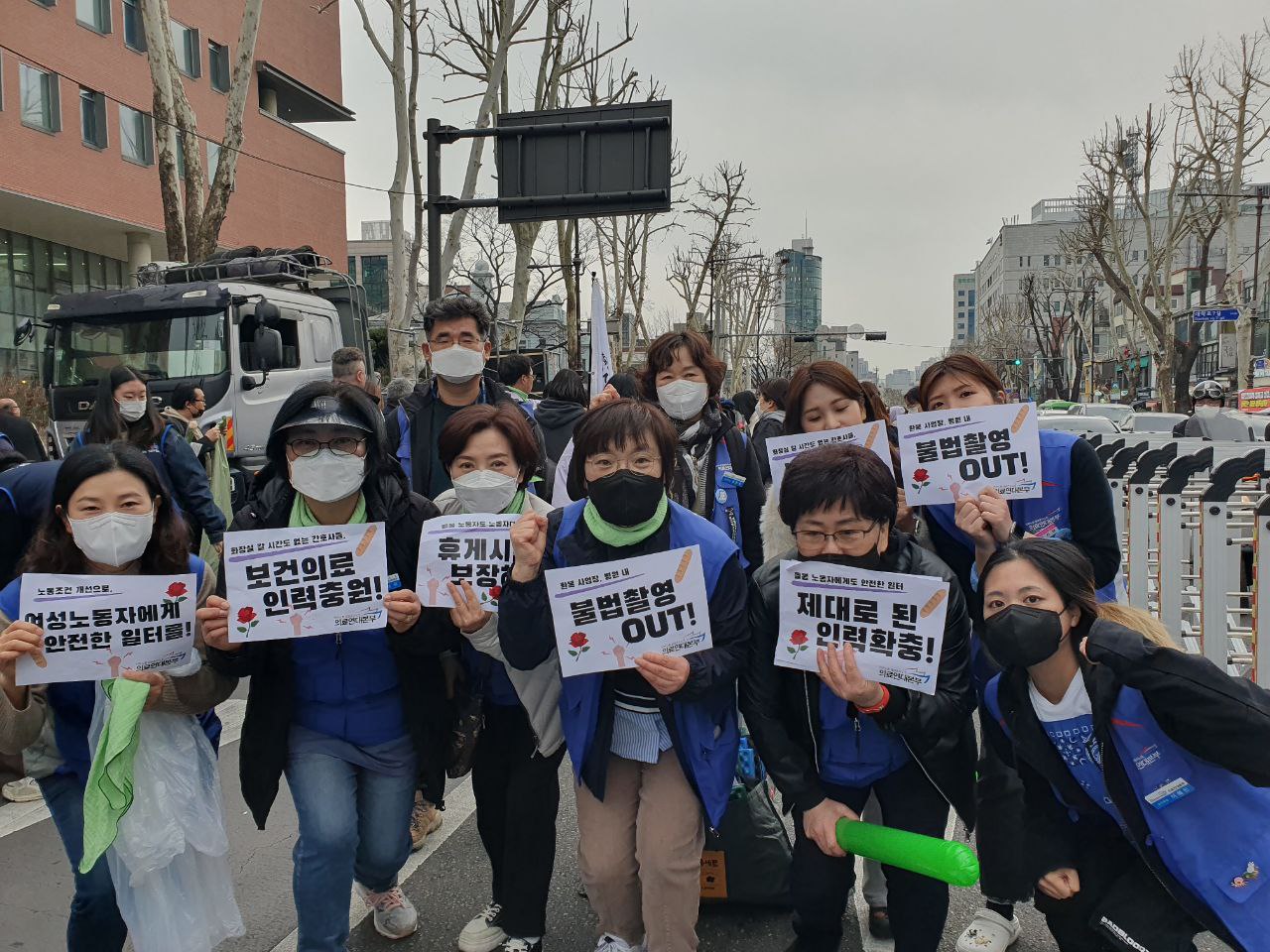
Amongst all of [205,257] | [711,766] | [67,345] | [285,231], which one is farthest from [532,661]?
[285,231]

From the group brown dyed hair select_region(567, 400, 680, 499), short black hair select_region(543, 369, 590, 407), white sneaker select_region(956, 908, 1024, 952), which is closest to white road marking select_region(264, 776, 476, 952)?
brown dyed hair select_region(567, 400, 680, 499)

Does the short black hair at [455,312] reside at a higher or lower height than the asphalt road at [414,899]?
higher

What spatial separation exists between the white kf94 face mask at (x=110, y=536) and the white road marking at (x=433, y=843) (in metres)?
1.40

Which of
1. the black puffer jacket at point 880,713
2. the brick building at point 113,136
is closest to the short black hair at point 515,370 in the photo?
the black puffer jacket at point 880,713

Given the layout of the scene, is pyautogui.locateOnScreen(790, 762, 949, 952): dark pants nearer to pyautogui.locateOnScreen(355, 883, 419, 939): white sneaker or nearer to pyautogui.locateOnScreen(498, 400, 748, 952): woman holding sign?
pyautogui.locateOnScreen(498, 400, 748, 952): woman holding sign

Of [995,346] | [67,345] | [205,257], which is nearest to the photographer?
[67,345]

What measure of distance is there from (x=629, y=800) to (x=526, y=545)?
846 mm

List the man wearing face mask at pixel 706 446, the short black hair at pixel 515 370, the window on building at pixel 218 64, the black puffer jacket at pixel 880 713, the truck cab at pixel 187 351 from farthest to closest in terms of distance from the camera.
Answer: the window on building at pixel 218 64, the truck cab at pixel 187 351, the short black hair at pixel 515 370, the man wearing face mask at pixel 706 446, the black puffer jacket at pixel 880 713

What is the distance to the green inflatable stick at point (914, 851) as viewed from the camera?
7.65 feet

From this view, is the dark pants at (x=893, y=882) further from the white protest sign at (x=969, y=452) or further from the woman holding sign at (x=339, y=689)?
the woman holding sign at (x=339, y=689)

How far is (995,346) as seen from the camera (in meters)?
71.6

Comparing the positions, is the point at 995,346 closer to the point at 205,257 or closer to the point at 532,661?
the point at 205,257

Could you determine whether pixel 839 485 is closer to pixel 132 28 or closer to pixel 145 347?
pixel 145 347

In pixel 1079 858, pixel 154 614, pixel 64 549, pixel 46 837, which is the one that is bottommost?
pixel 46 837
